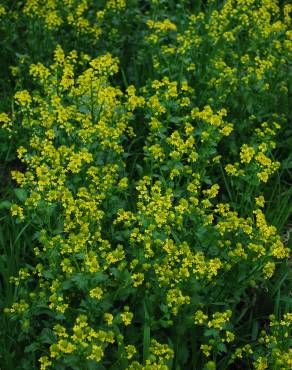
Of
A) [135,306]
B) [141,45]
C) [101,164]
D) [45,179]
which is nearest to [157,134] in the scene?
[101,164]

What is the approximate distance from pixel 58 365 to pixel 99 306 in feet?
1.28

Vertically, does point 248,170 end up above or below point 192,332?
above

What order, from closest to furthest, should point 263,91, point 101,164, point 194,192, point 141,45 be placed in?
point 194,192, point 101,164, point 263,91, point 141,45

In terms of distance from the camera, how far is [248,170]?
167 inches

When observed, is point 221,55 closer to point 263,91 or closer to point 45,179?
point 263,91

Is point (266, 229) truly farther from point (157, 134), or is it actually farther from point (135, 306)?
point (157, 134)

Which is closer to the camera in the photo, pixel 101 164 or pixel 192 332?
pixel 192 332

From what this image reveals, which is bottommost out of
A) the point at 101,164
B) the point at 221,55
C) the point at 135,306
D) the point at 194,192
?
the point at 135,306

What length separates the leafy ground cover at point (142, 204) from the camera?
327cm

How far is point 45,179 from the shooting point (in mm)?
3598

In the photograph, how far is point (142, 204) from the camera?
11.5 ft

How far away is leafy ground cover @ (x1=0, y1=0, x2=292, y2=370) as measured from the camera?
327cm

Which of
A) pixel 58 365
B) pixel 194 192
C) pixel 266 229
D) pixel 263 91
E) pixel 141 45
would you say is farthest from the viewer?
pixel 141 45

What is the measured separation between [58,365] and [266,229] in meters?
1.42
